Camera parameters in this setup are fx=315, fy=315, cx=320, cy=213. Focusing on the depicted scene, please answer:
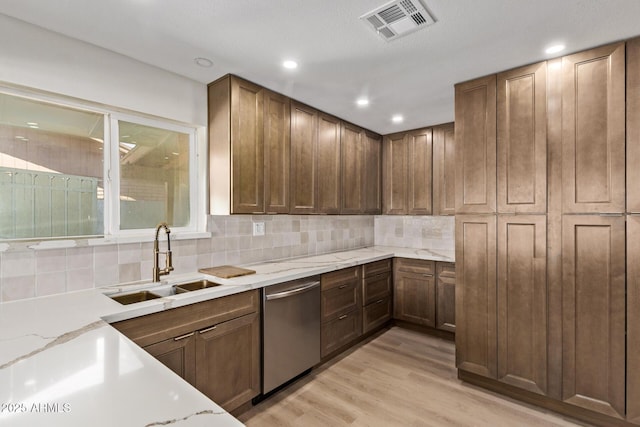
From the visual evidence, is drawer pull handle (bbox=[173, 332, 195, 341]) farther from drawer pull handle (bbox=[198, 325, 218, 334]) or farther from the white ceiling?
the white ceiling

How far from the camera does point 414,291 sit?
3646 mm

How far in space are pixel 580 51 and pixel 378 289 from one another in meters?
2.65

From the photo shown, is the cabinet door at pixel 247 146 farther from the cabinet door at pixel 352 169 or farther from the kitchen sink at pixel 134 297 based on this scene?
the cabinet door at pixel 352 169

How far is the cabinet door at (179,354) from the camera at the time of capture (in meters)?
1.73

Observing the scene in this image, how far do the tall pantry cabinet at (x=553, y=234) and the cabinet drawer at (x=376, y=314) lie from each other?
1.00m

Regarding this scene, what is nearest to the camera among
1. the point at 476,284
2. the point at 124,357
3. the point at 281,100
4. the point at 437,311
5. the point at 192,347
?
the point at 124,357

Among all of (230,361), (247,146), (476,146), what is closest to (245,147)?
(247,146)

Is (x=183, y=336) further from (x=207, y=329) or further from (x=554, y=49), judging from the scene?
(x=554, y=49)

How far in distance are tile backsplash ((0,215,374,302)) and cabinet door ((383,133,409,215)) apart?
0.69 m

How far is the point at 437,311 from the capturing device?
3.46 metres

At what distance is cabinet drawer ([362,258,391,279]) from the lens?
Answer: 11.0 feet

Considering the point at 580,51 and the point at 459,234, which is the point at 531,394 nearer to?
the point at 459,234

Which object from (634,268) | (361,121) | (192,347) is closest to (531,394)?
(634,268)

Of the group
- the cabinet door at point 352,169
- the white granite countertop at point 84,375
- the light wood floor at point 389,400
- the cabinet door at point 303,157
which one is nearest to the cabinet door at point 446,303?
the light wood floor at point 389,400
